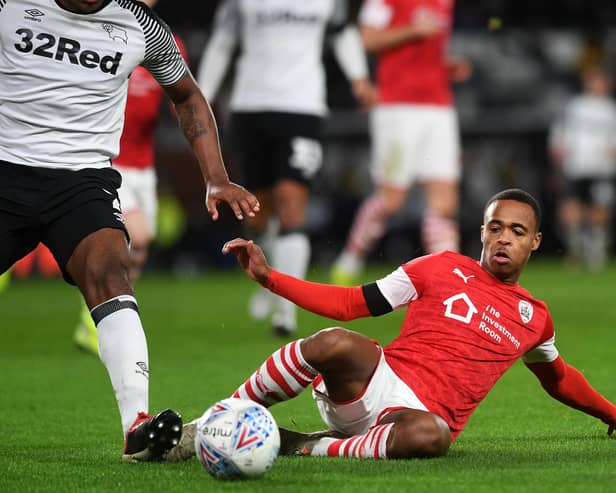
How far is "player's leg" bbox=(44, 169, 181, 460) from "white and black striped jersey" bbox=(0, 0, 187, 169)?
0.50ft

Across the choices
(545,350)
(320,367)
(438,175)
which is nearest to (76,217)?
(320,367)

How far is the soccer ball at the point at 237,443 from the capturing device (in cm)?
438

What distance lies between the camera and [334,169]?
23688 mm

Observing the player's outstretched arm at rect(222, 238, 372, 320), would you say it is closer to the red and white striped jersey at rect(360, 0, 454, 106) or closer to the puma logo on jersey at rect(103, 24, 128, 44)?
the puma logo on jersey at rect(103, 24, 128, 44)

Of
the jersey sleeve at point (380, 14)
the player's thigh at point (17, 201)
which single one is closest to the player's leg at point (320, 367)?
A: the player's thigh at point (17, 201)

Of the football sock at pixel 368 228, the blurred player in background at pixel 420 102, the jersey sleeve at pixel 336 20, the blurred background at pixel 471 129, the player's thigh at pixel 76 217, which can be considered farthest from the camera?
the blurred background at pixel 471 129

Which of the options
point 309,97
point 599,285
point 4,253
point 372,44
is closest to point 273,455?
point 4,253

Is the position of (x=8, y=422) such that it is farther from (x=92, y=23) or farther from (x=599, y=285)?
(x=599, y=285)

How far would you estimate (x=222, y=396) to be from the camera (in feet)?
22.6

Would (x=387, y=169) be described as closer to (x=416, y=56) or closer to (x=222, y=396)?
(x=416, y=56)

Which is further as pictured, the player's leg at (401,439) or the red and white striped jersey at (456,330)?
the red and white striped jersey at (456,330)

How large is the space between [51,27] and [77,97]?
0.96 ft

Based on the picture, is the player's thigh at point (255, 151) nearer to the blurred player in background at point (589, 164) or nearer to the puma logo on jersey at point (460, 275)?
the puma logo on jersey at point (460, 275)

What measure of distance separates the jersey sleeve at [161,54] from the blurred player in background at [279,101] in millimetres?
4048
